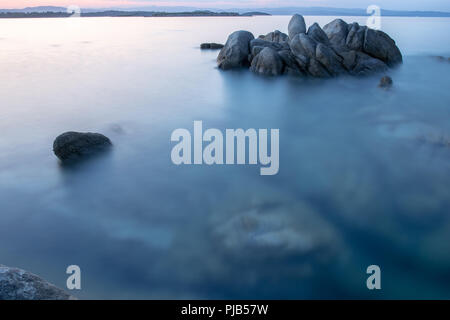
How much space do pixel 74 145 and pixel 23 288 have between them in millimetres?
5946

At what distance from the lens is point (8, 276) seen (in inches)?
149

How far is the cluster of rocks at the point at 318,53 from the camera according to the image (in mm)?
19734

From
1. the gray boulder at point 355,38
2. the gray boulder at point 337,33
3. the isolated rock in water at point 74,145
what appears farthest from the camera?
the gray boulder at point 337,33

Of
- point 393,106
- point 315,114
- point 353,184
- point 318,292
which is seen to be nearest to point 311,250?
point 318,292

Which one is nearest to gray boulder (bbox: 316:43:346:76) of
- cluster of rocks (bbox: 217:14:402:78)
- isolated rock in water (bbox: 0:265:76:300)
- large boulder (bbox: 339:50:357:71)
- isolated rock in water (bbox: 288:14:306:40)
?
cluster of rocks (bbox: 217:14:402:78)

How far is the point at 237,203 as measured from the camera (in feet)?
23.9

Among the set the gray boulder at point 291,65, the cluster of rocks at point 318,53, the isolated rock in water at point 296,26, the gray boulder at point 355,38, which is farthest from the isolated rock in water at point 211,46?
the gray boulder at point 355,38

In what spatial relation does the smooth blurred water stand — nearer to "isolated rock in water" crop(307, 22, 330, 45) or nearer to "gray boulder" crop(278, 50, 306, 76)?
"gray boulder" crop(278, 50, 306, 76)

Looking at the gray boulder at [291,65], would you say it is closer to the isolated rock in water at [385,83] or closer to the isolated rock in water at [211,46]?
the isolated rock in water at [385,83]

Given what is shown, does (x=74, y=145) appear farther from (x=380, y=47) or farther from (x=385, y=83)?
(x=380, y=47)

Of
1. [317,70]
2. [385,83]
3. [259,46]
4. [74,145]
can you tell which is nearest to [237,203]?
[74,145]

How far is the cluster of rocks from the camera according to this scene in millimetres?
19734

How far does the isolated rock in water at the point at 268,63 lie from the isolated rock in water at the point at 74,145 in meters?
13.1

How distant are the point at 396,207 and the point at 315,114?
281 inches
